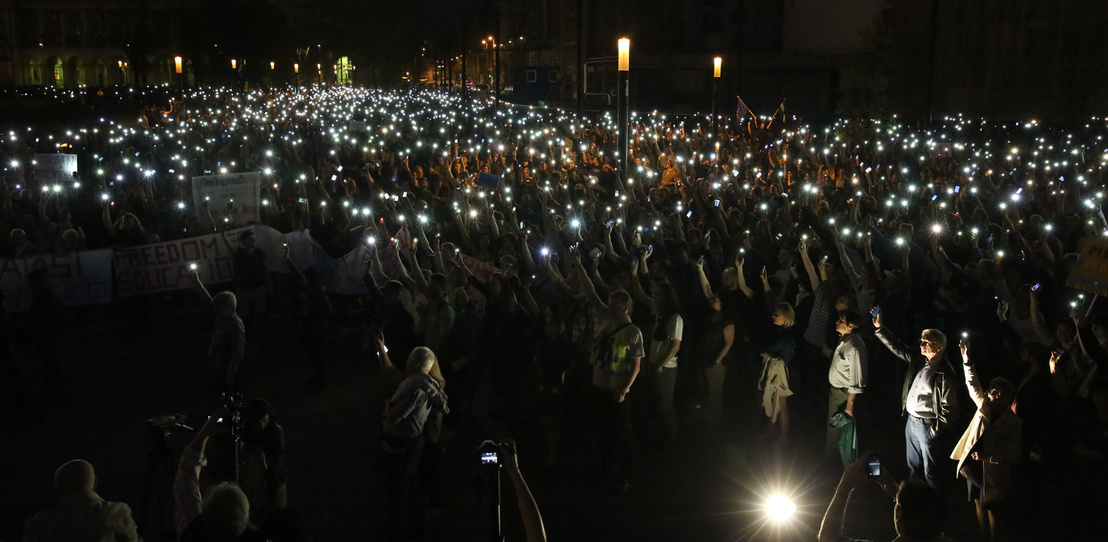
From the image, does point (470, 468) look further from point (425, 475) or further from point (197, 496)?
point (197, 496)

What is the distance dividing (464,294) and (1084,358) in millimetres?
4680

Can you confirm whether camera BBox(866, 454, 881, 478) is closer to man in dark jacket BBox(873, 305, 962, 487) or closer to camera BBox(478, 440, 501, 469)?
camera BBox(478, 440, 501, 469)

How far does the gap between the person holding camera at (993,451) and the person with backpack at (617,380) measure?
2.18 m

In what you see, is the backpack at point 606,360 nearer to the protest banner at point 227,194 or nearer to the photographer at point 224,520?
the photographer at point 224,520

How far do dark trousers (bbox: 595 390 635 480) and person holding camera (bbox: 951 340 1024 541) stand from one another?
2181 mm

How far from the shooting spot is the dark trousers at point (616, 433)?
701 centimetres

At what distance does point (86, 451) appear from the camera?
785 cm

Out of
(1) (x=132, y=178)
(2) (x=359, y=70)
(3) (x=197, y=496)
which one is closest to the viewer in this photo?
(3) (x=197, y=496)

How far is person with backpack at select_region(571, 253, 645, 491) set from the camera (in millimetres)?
6973

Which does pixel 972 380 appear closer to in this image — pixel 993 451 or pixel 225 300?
pixel 993 451

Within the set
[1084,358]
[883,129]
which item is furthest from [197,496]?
[883,129]

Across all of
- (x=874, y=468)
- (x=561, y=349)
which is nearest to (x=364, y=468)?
(x=561, y=349)

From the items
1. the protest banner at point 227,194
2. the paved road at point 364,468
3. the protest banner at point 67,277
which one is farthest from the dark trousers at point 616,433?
the protest banner at point 227,194

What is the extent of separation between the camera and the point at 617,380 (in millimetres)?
6965
